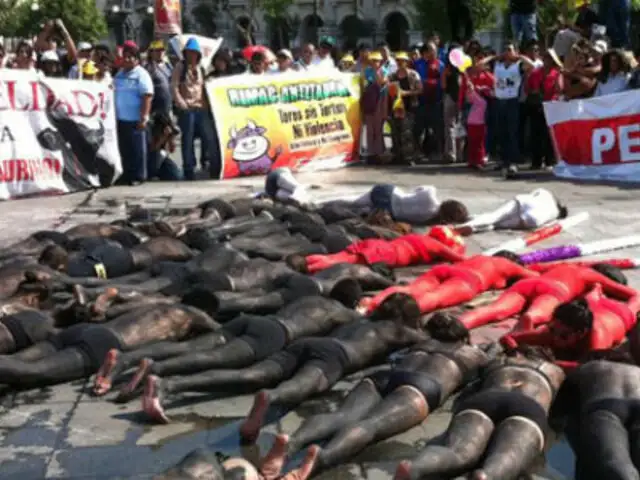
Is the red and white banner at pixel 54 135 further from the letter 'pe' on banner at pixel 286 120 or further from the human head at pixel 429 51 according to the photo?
the human head at pixel 429 51

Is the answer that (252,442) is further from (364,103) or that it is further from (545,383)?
(364,103)

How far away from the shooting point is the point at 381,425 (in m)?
4.30

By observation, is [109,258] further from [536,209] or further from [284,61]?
[284,61]

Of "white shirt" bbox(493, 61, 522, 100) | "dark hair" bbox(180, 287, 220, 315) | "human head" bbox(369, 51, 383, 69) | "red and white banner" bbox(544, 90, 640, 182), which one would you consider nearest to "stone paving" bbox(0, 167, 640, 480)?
"dark hair" bbox(180, 287, 220, 315)

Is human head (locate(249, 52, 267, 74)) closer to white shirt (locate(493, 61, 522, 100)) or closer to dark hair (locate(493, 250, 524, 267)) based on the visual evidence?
white shirt (locate(493, 61, 522, 100))

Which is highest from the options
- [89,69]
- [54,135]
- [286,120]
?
[89,69]

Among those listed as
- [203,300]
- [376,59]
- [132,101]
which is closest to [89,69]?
[132,101]

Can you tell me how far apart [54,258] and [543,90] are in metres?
8.22

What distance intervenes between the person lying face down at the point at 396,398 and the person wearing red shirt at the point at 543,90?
28.6 feet

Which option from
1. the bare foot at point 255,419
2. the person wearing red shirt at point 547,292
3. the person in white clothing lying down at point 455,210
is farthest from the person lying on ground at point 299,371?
the person in white clothing lying down at point 455,210

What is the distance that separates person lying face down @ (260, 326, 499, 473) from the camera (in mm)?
4133

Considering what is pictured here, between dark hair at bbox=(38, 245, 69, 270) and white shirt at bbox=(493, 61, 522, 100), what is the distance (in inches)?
310

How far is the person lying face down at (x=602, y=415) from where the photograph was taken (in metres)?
3.86

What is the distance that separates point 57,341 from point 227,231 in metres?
3.09
